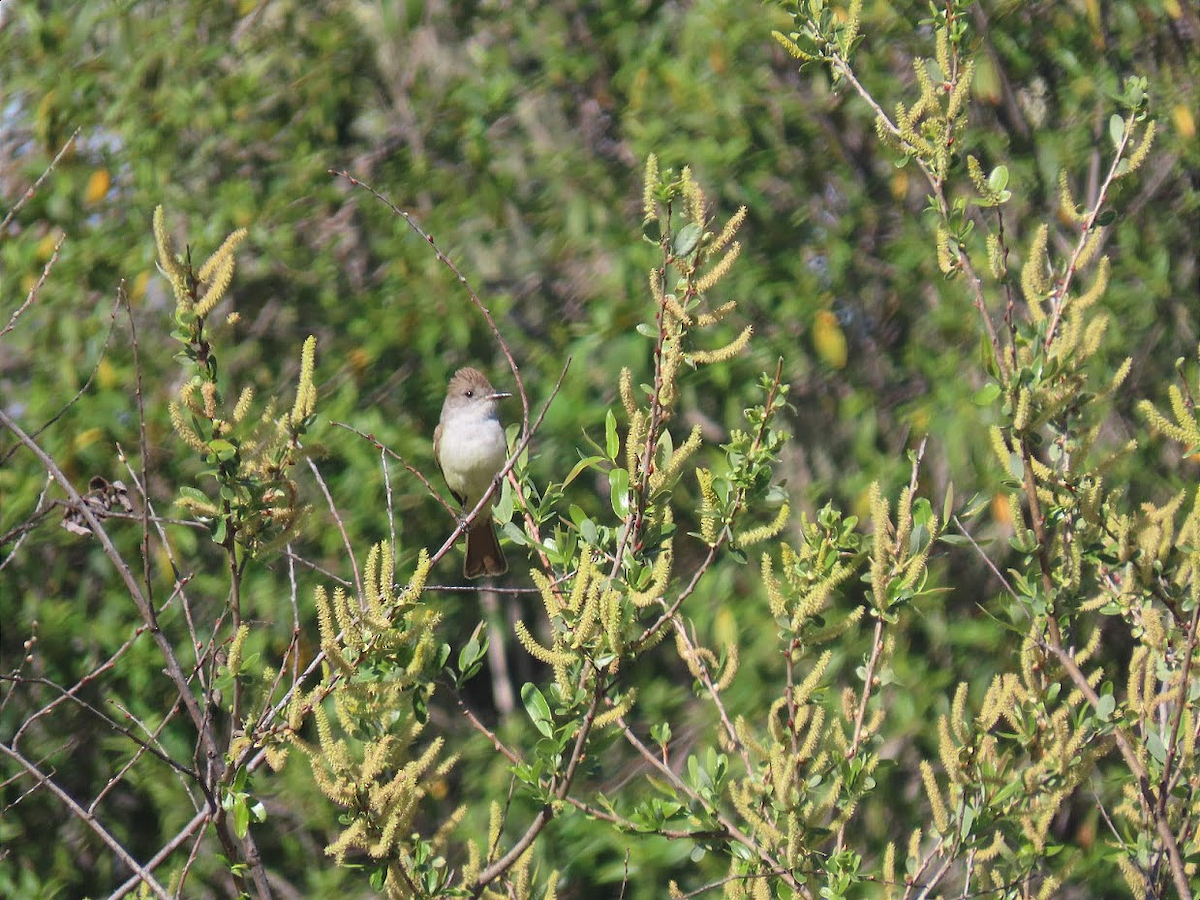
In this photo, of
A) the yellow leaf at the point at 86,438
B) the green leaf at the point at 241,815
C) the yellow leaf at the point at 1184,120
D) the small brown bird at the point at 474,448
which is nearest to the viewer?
the green leaf at the point at 241,815

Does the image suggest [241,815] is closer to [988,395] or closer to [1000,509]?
[988,395]

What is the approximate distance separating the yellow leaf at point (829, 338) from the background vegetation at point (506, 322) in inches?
1.2

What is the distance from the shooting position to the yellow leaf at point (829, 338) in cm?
465

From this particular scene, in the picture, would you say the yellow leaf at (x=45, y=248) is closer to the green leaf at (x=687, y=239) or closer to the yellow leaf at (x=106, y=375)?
the yellow leaf at (x=106, y=375)

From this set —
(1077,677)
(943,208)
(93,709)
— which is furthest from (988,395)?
(93,709)

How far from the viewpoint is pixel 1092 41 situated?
5.18 m

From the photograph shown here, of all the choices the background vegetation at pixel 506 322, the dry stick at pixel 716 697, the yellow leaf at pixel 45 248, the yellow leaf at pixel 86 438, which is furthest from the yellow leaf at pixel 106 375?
the dry stick at pixel 716 697

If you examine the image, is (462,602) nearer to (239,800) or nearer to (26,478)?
(26,478)

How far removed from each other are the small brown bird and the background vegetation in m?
0.10

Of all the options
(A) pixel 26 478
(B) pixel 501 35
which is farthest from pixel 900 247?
(A) pixel 26 478

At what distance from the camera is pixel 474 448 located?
4.84 m

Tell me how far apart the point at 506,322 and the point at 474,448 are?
502 mm

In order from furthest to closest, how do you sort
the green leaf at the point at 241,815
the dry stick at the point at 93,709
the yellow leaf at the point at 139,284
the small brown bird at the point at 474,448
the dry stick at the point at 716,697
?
the small brown bird at the point at 474,448 → the yellow leaf at the point at 139,284 → the dry stick at the point at 716,697 → the dry stick at the point at 93,709 → the green leaf at the point at 241,815

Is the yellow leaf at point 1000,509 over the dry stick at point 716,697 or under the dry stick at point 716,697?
under
